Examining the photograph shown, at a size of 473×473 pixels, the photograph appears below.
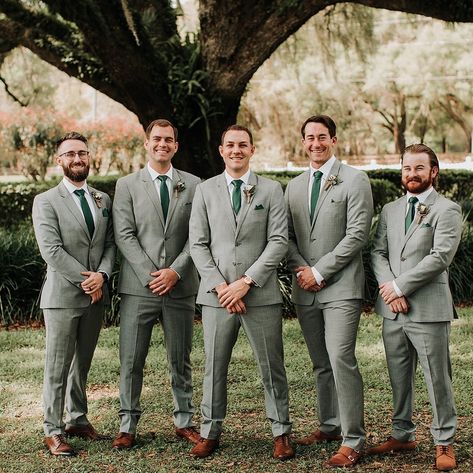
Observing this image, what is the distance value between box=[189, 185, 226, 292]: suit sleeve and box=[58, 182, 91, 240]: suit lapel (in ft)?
2.38

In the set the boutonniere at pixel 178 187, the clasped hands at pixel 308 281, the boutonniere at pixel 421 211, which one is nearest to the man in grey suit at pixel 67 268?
the boutonniere at pixel 178 187

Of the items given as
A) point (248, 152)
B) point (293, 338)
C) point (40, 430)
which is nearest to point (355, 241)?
point (248, 152)

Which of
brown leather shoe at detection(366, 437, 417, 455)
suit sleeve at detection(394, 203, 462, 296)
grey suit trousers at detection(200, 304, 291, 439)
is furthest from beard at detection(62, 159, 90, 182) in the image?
brown leather shoe at detection(366, 437, 417, 455)

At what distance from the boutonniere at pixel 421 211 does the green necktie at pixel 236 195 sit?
115 cm

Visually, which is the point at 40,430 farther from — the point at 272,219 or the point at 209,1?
the point at 209,1

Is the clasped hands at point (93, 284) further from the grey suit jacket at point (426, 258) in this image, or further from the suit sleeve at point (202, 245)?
the grey suit jacket at point (426, 258)

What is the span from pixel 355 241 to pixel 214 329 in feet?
3.53

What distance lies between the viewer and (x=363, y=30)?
14.3 metres

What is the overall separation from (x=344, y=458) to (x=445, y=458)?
61 centimetres

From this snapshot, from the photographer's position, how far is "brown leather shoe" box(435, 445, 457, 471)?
471 centimetres

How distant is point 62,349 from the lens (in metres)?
5.19

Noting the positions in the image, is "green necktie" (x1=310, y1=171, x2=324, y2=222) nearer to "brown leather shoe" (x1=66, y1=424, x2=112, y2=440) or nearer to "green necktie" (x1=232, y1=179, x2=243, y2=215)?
"green necktie" (x1=232, y1=179, x2=243, y2=215)

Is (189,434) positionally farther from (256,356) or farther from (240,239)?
(240,239)

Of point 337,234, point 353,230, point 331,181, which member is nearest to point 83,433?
point 337,234
